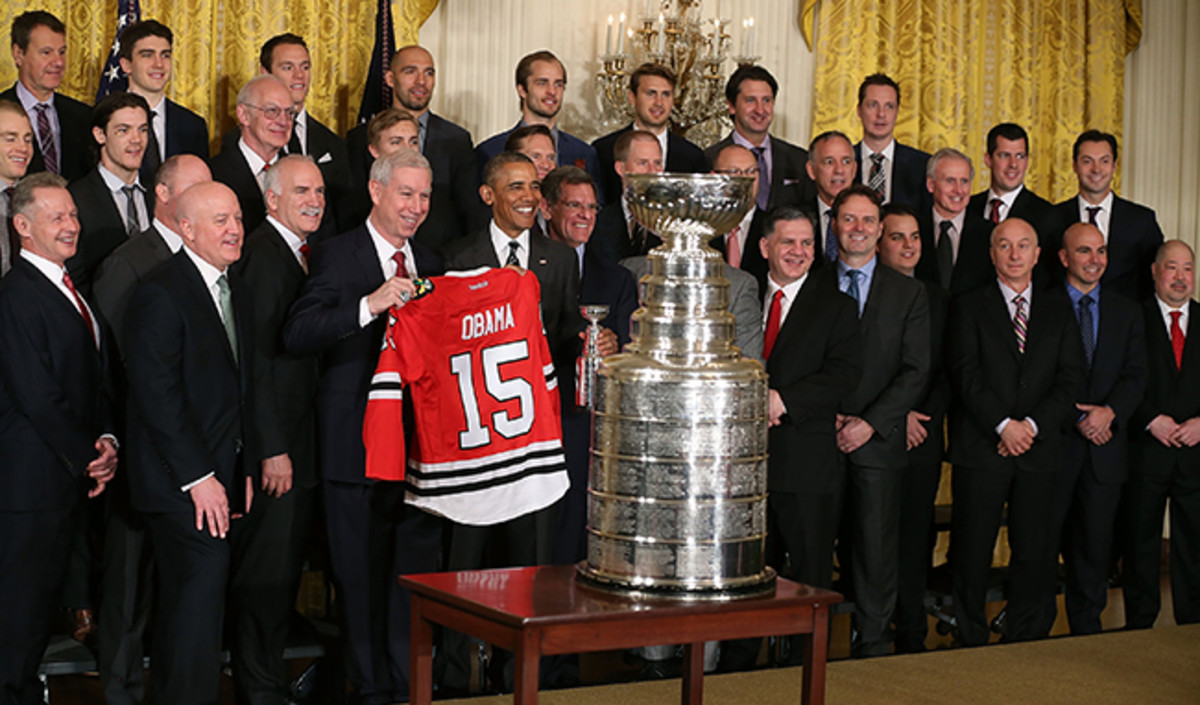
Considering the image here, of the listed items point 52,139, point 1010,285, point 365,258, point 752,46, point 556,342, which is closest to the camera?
point 365,258

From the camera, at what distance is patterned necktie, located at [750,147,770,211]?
6.23 m

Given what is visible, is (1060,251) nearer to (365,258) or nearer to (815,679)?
(365,258)

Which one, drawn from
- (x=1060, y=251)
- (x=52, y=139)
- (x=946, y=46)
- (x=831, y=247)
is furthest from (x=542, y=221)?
(x=946, y=46)

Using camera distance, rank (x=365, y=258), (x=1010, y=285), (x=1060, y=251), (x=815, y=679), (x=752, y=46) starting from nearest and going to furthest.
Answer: (x=815, y=679)
(x=365, y=258)
(x=1010, y=285)
(x=1060, y=251)
(x=752, y=46)

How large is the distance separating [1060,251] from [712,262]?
3.70 meters

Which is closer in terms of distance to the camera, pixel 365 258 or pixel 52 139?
pixel 365 258

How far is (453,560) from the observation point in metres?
Answer: 4.70

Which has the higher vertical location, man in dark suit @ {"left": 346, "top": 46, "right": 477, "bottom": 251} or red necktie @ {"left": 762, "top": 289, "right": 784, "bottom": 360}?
man in dark suit @ {"left": 346, "top": 46, "right": 477, "bottom": 251}

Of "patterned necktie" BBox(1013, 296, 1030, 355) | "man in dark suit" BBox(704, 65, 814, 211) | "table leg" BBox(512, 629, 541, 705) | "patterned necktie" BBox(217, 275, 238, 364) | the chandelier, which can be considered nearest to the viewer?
"table leg" BBox(512, 629, 541, 705)

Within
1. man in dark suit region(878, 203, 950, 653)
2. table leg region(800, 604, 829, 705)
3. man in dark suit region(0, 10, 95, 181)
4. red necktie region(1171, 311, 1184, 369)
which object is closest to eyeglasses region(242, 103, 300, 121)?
man in dark suit region(0, 10, 95, 181)

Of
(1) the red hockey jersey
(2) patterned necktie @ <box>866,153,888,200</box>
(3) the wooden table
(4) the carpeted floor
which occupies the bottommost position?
(4) the carpeted floor

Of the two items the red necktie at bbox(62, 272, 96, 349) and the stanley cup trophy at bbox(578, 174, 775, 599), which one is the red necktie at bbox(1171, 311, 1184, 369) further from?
the red necktie at bbox(62, 272, 96, 349)

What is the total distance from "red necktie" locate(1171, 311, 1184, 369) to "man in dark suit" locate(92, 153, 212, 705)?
4.16 metres

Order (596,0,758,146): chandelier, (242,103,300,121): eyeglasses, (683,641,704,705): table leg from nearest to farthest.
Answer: (683,641,704,705): table leg, (242,103,300,121): eyeglasses, (596,0,758,146): chandelier
